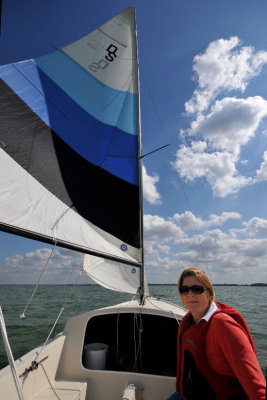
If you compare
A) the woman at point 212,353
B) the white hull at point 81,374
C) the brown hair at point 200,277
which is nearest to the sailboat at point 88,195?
the white hull at point 81,374

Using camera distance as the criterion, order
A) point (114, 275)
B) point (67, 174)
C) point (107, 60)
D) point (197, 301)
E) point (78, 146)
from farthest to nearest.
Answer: point (107, 60)
point (114, 275)
point (78, 146)
point (67, 174)
point (197, 301)

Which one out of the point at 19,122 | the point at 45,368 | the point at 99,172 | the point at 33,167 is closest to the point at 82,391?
the point at 45,368

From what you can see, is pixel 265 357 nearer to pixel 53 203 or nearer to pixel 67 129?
pixel 53 203

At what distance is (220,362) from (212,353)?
60 mm

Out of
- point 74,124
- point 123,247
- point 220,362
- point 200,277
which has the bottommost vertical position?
point 220,362

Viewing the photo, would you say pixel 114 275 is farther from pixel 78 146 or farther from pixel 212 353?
pixel 212 353

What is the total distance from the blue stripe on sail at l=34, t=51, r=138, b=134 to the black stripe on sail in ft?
3.56

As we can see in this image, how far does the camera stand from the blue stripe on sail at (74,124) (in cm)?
332

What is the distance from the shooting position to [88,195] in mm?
3707

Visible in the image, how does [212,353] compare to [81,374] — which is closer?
Result: [212,353]

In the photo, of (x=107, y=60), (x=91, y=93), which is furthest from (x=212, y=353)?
(x=107, y=60)

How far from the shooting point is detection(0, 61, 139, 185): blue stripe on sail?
3318mm

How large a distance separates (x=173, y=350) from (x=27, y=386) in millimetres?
2724

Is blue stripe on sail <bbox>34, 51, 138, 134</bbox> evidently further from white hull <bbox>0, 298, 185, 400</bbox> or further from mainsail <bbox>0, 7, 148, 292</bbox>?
white hull <bbox>0, 298, 185, 400</bbox>
